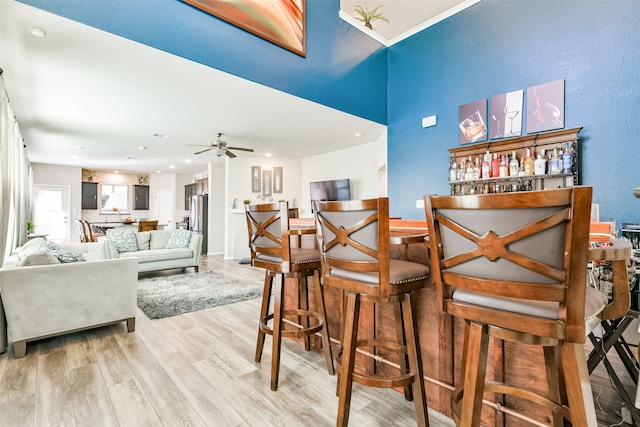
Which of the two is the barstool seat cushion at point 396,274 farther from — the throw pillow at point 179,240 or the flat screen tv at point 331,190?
the flat screen tv at point 331,190

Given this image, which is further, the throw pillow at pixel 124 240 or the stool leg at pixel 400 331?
the throw pillow at pixel 124 240

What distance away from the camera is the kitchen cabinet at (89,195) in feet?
31.4

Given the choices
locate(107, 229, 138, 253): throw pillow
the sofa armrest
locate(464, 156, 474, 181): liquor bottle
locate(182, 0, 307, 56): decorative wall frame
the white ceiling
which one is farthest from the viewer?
the sofa armrest

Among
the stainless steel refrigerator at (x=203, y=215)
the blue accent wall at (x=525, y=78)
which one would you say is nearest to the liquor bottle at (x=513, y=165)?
the blue accent wall at (x=525, y=78)

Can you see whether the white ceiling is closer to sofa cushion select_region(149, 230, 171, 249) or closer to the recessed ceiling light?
the recessed ceiling light

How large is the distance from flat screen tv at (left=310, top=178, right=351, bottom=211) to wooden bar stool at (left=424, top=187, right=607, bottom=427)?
541 cm

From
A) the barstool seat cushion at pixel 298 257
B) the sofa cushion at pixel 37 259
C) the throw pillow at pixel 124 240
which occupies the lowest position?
the throw pillow at pixel 124 240

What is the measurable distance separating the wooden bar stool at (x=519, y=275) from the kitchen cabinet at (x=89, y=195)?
11.6m

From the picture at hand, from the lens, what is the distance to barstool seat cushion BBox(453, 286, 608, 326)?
914 millimetres

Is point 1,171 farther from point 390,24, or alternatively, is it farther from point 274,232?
point 390,24

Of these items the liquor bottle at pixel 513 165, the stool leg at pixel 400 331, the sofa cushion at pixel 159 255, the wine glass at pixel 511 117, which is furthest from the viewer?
the sofa cushion at pixel 159 255

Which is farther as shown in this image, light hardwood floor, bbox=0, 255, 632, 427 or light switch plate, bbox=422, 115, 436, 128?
light switch plate, bbox=422, 115, 436, 128

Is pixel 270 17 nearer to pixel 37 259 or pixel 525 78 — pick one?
pixel 525 78

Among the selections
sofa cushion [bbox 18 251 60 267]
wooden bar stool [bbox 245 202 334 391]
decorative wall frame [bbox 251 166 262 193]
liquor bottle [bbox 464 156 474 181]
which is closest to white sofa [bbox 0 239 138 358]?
sofa cushion [bbox 18 251 60 267]
